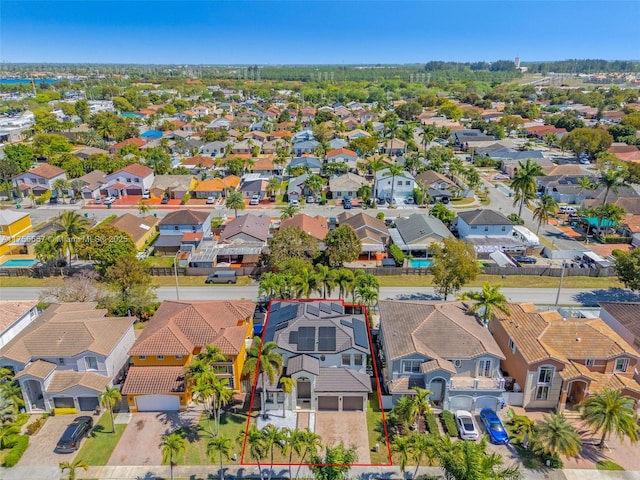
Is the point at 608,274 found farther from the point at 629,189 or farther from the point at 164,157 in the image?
the point at 164,157

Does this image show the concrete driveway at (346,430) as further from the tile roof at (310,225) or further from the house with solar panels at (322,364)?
the tile roof at (310,225)

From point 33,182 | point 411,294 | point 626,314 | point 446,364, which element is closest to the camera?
point 446,364

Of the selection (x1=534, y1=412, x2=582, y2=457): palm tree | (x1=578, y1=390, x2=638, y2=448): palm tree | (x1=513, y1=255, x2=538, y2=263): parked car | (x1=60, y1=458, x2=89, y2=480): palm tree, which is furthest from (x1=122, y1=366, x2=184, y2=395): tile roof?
(x1=513, y1=255, x2=538, y2=263): parked car

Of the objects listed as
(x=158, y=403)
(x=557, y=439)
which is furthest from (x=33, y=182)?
(x=557, y=439)

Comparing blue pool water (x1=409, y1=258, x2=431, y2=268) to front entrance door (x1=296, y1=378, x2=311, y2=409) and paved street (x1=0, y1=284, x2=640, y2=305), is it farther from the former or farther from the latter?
front entrance door (x1=296, y1=378, x2=311, y2=409)

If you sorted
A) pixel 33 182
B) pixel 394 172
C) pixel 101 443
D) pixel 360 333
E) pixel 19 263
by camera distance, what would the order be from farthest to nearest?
pixel 33 182
pixel 394 172
pixel 19 263
pixel 360 333
pixel 101 443

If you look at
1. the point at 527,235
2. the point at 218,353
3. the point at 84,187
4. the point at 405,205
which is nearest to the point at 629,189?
the point at 527,235

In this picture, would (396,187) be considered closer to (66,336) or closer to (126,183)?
(126,183)
